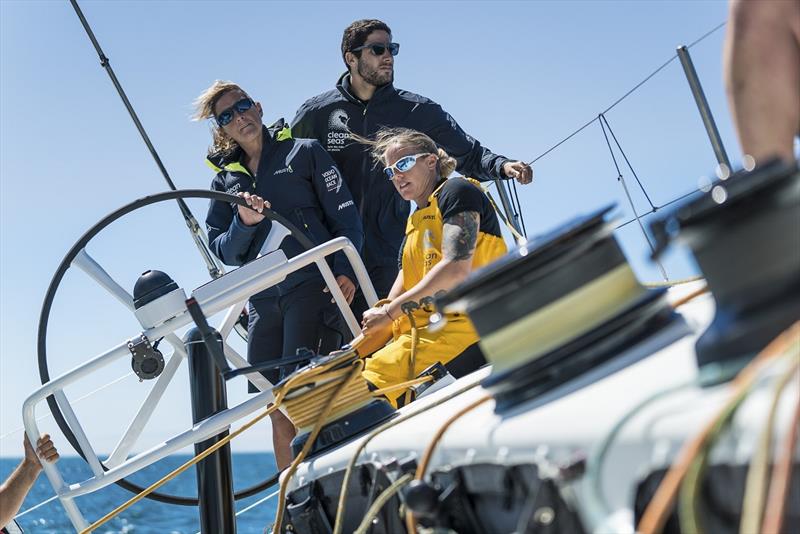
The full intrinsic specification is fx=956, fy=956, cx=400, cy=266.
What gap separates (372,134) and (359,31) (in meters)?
0.44

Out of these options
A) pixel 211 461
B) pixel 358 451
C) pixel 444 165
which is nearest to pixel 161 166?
pixel 444 165

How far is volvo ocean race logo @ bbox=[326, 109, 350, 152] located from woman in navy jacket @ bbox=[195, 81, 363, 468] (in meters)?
0.46

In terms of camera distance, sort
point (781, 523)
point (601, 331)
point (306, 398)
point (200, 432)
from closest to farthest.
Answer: point (781, 523) → point (601, 331) → point (306, 398) → point (200, 432)

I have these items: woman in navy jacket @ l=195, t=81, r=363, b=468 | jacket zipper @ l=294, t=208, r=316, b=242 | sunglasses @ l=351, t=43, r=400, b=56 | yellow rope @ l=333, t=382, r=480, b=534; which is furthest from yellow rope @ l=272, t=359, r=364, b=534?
sunglasses @ l=351, t=43, r=400, b=56

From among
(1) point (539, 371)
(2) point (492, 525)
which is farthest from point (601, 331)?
(2) point (492, 525)

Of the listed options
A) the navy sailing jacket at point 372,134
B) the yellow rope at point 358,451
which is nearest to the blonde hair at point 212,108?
the navy sailing jacket at point 372,134

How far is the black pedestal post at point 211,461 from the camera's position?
221 centimetres

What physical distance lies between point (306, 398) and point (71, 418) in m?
0.82

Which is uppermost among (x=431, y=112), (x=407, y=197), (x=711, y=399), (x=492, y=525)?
(x=431, y=112)

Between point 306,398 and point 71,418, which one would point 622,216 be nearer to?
point 306,398

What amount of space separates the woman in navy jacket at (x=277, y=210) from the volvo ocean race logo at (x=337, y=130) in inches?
18.1

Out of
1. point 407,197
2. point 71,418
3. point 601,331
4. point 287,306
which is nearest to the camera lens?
point 601,331

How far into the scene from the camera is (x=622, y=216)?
122 cm

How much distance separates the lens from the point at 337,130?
4.06 meters
